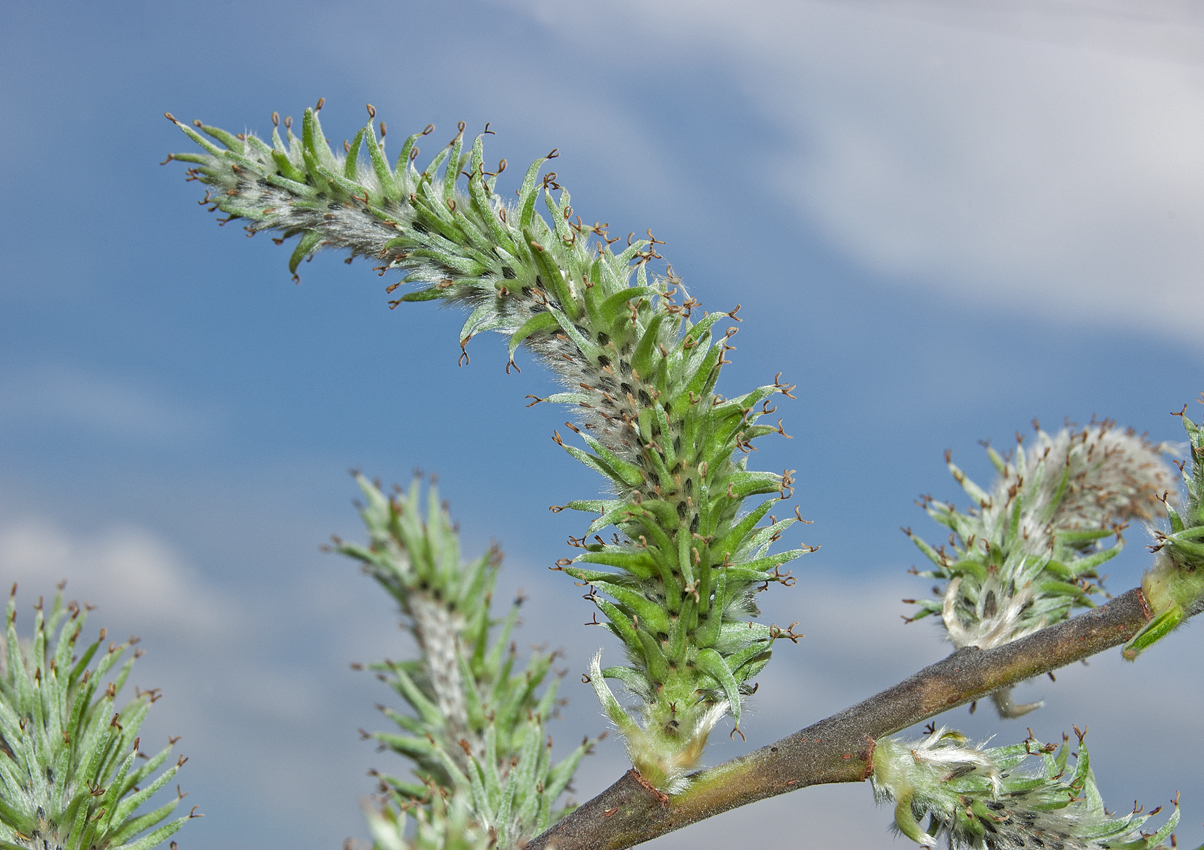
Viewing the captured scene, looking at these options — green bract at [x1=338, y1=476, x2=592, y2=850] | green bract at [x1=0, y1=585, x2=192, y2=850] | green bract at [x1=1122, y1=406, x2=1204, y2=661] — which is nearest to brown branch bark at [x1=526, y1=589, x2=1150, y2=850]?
green bract at [x1=1122, y1=406, x2=1204, y2=661]

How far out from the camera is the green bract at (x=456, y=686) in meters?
4.41

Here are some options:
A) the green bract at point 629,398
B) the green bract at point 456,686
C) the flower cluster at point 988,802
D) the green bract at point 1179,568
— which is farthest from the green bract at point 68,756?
the green bract at point 1179,568

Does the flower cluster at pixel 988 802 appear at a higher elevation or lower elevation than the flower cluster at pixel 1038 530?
lower

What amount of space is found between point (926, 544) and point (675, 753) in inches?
82.6

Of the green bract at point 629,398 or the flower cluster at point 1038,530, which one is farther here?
the flower cluster at point 1038,530

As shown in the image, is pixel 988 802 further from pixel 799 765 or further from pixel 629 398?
pixel 629 398

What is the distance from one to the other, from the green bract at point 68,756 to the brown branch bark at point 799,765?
Answer: 2.01 meters

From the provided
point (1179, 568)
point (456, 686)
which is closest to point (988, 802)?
point (1179, 568)

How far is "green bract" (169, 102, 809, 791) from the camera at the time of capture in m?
3.59

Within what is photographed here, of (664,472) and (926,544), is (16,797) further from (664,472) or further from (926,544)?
(926,544)

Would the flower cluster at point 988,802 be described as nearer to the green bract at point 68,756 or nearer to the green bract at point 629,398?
the green bract at point 629,398

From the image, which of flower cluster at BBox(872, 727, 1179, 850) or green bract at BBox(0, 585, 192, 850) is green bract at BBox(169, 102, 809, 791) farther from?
green bract at BBox(0, 585, 192, 850)

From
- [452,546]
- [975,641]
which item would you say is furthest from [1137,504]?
[452,546]

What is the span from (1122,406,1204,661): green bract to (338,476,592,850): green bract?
2719 mm
